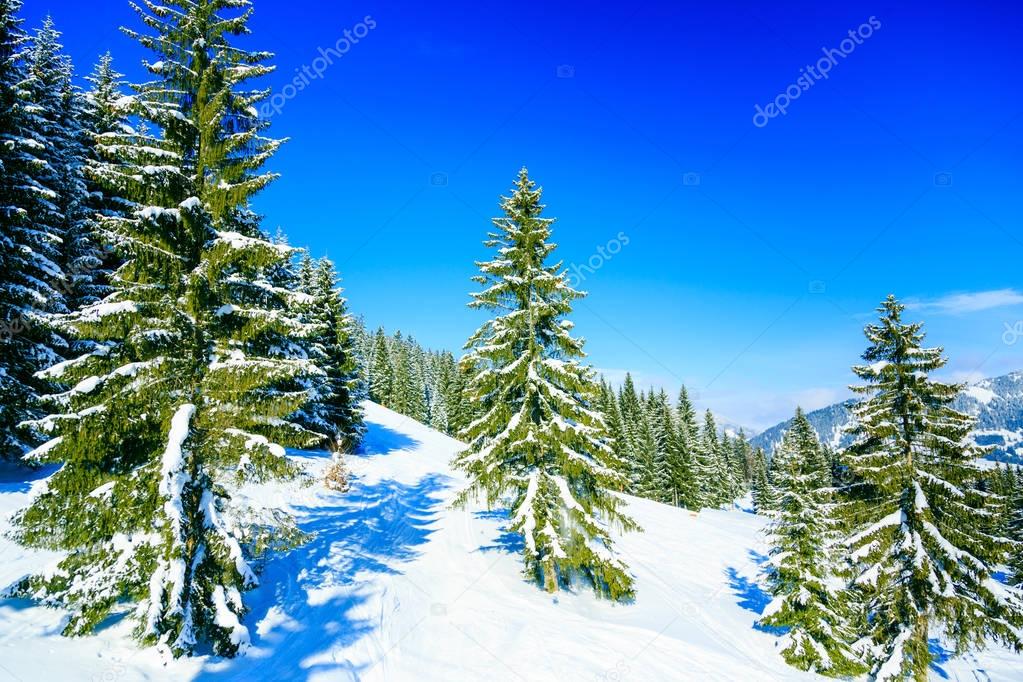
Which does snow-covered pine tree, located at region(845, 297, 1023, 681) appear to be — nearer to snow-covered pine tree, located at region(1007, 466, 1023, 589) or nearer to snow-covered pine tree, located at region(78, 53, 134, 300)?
snow-covered pine tree, located at region(1007, 466, 1023, 589)

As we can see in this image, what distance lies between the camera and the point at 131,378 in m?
8.95

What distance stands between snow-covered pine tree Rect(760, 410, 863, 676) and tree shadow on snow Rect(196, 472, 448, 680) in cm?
1385

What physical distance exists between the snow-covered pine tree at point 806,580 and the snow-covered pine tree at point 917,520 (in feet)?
3.51

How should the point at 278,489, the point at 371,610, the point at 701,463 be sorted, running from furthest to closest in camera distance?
the point at 701,463, the point at 278,489, the point at 371,610

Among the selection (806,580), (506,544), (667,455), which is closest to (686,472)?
(667,455)

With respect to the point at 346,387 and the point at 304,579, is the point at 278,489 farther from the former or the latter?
the point at 346,387

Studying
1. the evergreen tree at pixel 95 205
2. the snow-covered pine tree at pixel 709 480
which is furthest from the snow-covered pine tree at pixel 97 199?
the snow-covered pine tree at pixel 709 480

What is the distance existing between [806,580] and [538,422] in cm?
1183

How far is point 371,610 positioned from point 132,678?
5.25 metres

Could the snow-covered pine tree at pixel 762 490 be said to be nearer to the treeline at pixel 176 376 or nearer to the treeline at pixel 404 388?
the treeline at pixel 176 376

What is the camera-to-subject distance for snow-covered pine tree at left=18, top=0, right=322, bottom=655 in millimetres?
8531

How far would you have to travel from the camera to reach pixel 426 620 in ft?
40.4

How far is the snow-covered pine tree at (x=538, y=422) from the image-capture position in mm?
14594

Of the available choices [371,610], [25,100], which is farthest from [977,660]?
[25,100]
